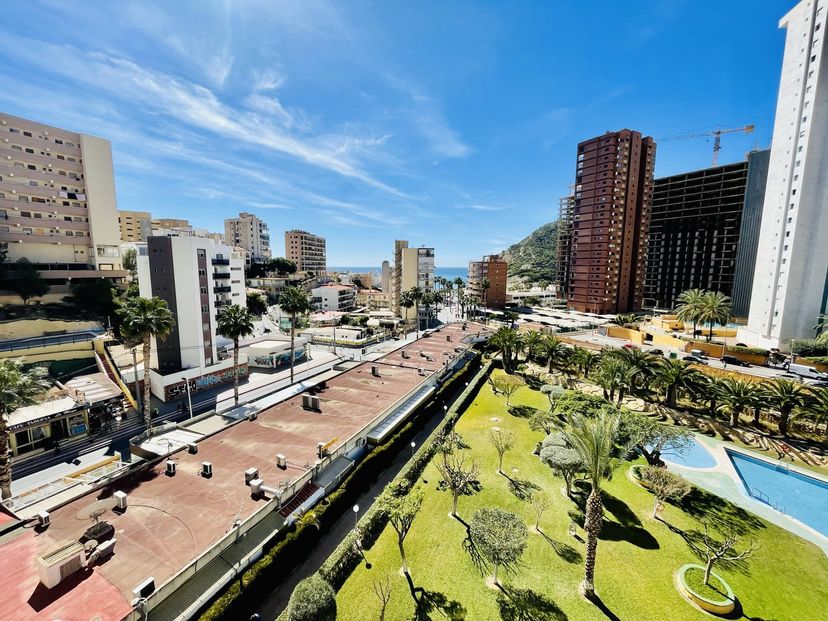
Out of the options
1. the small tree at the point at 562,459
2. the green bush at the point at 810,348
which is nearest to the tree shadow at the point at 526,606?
the small tree at the point at 562,459

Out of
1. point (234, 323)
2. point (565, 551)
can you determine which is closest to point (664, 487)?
point (565, 551)

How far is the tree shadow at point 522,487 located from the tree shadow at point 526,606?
844 cm

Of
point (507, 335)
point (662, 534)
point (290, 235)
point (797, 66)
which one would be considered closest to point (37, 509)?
point (662, 534)

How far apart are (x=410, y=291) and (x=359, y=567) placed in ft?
266

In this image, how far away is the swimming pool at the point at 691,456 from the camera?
104 ft

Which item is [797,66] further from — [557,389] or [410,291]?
[410,291]

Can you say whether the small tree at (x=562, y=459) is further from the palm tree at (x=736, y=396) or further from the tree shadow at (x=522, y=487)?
the palm tree at (x=736, y=396)

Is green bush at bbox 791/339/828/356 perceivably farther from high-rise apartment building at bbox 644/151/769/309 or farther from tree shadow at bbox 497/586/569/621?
tree shadow at bbox 497/586/569/621

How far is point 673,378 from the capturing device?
131ft

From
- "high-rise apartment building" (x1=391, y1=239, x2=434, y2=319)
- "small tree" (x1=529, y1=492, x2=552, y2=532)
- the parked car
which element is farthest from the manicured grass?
"high-rise apartment building" (x1=391, y1=239, x2=434, y2=319)

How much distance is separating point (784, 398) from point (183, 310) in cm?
7330

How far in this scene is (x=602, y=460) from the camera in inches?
626

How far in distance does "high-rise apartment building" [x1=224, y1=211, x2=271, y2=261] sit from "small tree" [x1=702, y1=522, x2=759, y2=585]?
162 m

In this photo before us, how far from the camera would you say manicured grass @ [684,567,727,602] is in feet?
57.0
